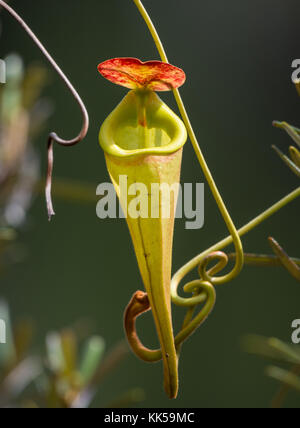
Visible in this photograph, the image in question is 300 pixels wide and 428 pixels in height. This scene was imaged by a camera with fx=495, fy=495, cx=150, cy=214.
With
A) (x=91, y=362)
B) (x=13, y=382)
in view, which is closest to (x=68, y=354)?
(x=91, y=362)

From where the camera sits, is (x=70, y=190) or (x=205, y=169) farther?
(x=70, y=190)

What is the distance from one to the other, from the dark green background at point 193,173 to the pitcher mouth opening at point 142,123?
5.82ft

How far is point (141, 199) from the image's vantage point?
0.41 metres

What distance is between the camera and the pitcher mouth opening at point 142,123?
1.43 ft

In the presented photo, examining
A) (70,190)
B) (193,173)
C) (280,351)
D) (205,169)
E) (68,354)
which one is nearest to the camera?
(205,169)

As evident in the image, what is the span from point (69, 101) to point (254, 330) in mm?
1377

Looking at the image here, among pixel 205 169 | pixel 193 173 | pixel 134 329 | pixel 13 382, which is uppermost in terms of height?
pixel 193 173

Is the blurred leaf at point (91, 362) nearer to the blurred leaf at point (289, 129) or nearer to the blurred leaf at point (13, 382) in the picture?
the blurred leaf at point (13, 382)

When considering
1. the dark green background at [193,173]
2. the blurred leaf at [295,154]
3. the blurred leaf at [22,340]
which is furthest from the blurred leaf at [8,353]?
the dark green background at [193,173]

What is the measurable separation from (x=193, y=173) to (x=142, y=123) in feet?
6.02

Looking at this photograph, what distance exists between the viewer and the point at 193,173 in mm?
2264

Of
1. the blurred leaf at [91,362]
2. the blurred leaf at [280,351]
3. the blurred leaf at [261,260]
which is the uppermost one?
the blurred leaf at [261,260]

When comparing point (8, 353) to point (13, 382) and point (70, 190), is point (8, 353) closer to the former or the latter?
point (13, 382)
